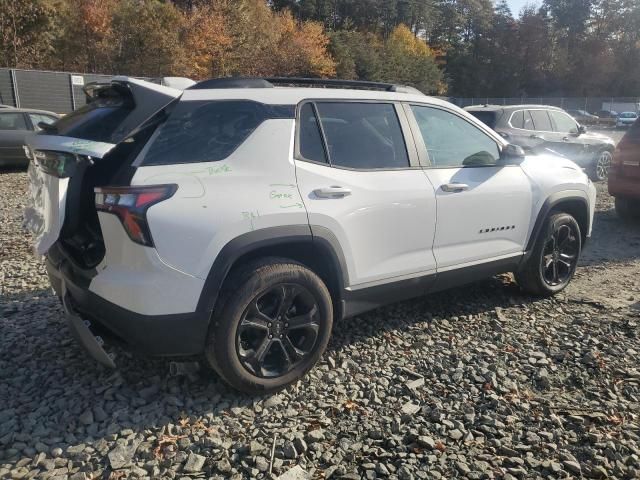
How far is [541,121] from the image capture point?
1045 centimetres

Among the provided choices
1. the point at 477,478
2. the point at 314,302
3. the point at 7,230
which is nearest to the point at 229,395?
the point at 314,302

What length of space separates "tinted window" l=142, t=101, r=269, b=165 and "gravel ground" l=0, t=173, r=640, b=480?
4.50 feet

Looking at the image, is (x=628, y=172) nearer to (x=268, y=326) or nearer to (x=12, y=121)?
(x=268, y=326)

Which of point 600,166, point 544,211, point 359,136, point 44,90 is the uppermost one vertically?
point 359,136

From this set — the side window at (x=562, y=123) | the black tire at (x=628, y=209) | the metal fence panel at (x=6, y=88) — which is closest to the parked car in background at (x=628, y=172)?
the black tire at (x=628, y=209)

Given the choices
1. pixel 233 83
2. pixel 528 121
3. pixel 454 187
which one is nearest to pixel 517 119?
pixel 528 121

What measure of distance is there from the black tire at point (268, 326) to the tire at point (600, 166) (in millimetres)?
10600

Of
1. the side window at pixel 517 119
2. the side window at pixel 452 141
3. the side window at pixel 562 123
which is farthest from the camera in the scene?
the side window at pixel 562 123

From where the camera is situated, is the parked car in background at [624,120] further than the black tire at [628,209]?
Yes

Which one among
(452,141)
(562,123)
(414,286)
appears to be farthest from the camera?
(562,123)

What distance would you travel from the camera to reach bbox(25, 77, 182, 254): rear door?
2854mm

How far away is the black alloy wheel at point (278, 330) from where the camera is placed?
3020 mm

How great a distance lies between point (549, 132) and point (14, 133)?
11.2 meters

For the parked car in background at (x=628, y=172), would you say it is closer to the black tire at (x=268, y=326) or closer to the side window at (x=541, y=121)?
Answer: the side window at (x=541, y=121)
